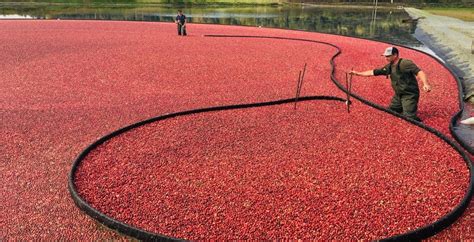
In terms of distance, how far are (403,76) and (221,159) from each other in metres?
5.08

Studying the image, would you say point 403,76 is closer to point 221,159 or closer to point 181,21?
point 221,159

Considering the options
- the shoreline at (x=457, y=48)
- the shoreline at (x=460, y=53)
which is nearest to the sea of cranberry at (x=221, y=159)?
the shoreline at (x=460, y=53)

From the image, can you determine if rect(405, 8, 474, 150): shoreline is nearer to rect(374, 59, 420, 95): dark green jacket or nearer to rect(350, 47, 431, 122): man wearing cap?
rect(350, 47, 431, 122): man wearing cap

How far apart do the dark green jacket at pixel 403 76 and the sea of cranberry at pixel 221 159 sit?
0.87m

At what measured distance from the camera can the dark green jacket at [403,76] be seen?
8.57 metres

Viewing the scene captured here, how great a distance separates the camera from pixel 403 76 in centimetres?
878

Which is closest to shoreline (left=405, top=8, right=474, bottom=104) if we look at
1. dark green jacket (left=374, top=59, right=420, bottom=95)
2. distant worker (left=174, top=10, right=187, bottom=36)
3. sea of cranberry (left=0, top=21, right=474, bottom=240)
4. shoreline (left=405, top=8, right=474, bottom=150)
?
shoreline (left=405, top=8, right=474, bottom=150)

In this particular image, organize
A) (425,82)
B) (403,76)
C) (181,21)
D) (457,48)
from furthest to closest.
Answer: (181,21) < (457,48) < (403,76) < (425,82)

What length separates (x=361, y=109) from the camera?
10008 millimetres

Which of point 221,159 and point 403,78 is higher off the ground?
point 403,78

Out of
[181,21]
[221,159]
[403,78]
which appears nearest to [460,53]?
[403,78]

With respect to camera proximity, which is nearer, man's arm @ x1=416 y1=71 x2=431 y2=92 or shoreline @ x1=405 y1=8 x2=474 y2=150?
man's arm @ x1=416 y1=71 x2=431 y2=92

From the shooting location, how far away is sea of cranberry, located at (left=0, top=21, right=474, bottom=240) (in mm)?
5312

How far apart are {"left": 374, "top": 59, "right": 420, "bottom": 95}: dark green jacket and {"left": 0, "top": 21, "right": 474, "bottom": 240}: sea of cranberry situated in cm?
87
